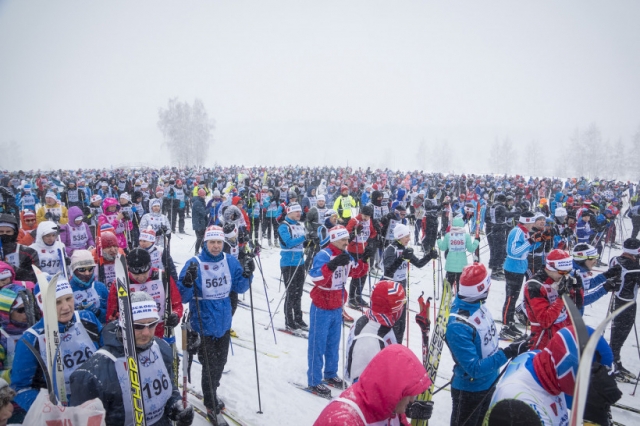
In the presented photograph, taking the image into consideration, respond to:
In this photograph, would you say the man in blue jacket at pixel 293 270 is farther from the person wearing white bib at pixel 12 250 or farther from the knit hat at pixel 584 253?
the knit hat at pixel 584 253

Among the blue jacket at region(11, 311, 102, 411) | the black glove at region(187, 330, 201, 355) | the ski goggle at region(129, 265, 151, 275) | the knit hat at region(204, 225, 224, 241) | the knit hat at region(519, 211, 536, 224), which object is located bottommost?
the black glove at region(187, 330, 201, 355)

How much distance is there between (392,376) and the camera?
1.96 metres

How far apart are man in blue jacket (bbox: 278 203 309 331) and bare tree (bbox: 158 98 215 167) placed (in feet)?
236

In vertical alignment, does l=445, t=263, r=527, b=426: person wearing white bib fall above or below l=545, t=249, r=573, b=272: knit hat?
below

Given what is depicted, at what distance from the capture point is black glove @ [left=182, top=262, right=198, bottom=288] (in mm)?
4035

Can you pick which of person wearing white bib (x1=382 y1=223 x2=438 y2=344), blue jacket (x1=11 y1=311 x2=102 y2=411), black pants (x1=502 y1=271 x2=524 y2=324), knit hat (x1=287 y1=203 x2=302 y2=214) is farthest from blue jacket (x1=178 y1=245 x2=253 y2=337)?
black pants (x1=502 y1=271 x2=524 y2=324)

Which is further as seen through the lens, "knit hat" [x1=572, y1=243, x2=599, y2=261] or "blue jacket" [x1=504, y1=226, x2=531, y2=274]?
"blue jacket" [x1=504, y1=226, x2=531, y2=274]

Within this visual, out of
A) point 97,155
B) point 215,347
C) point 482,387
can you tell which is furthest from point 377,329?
point 97,155

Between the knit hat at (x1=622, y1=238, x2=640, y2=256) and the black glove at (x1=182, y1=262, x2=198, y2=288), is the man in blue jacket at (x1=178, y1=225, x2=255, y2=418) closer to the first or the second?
the black glove at (x1=182, y1=262, x2=198, y2=288)

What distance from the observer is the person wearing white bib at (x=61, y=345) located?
2598mm

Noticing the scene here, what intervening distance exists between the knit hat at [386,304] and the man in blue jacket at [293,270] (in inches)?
151

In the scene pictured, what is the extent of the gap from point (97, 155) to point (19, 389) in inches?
8247

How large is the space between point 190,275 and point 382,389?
278 cm

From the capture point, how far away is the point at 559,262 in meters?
4.25
